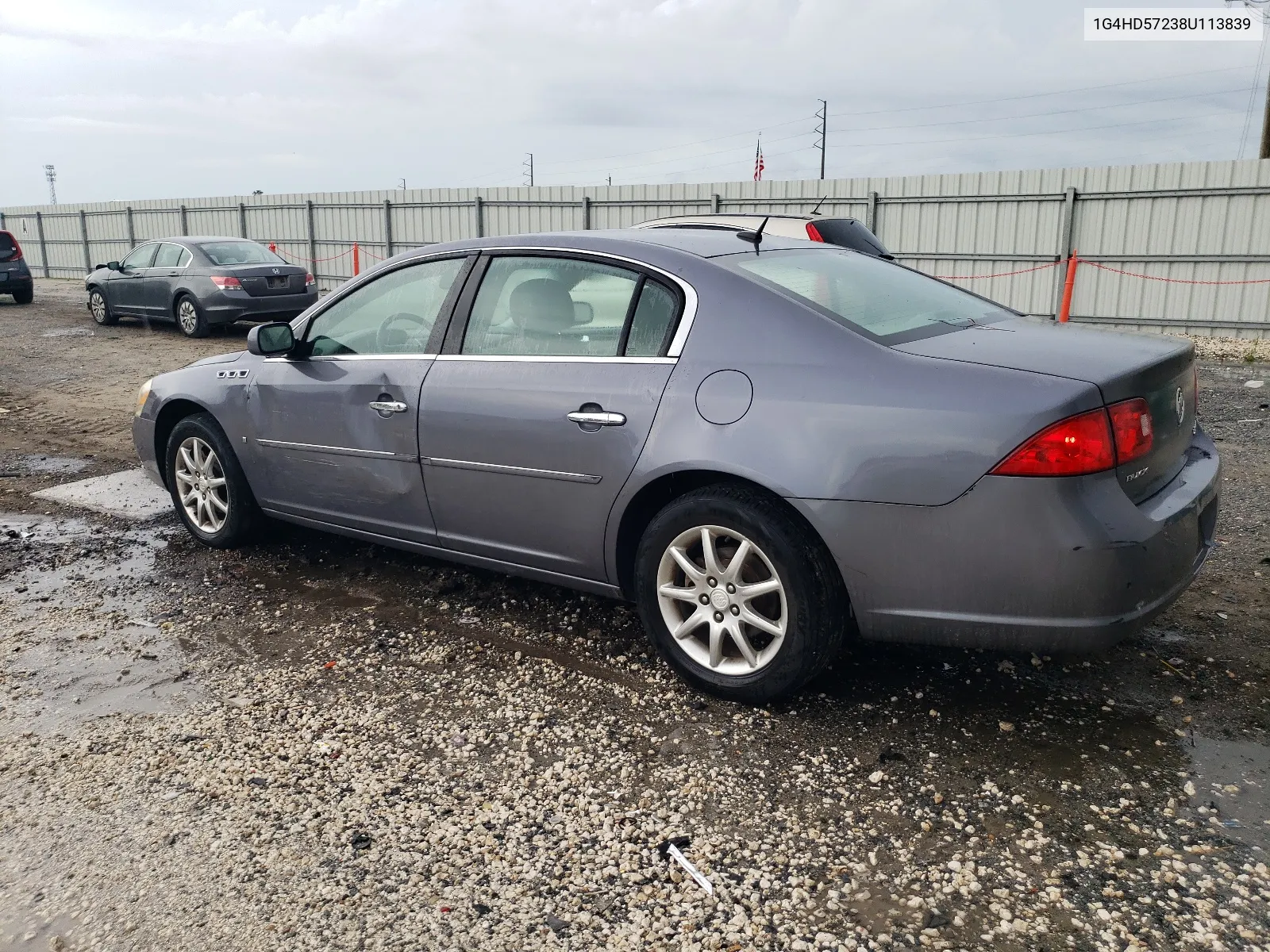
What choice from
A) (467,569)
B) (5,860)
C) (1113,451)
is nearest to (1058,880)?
(1113,451)

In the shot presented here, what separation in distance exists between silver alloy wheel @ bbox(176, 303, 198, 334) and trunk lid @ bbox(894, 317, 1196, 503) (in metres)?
14.1

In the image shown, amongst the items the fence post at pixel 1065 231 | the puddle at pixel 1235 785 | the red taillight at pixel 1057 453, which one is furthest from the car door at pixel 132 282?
the puddle at pixel 1235 785

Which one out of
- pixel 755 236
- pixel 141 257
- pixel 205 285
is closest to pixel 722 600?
pixel 755 236

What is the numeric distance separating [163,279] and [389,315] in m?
13.1

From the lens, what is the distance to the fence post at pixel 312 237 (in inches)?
1027

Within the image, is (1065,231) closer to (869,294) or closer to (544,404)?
(869,294)

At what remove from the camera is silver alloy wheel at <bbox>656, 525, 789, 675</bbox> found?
3.27 meters

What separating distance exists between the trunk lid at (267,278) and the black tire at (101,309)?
3.13m

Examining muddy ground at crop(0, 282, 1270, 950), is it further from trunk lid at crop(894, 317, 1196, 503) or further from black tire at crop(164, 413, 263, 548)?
trunk lid at crop(894, 317, 1196, 503)

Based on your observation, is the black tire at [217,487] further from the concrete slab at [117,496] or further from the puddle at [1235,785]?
the puddle at [1235,785]

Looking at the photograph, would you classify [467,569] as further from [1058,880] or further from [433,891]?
[1058,880]

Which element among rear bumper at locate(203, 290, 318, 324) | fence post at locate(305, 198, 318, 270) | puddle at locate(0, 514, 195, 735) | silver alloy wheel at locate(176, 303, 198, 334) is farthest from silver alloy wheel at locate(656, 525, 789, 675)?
fence post at locate(305, 198, 318, 270)

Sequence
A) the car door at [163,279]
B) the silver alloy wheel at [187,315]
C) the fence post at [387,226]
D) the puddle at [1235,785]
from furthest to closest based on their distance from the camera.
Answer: the fence post at [387,226] < the car door at [163,279] < the silver alloy wheel at [187,315] < the puddle at [1235,785]

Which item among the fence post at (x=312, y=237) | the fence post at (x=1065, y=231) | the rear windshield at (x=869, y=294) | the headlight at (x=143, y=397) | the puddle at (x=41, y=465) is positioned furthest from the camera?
the fence post at (x=312, y=237)
